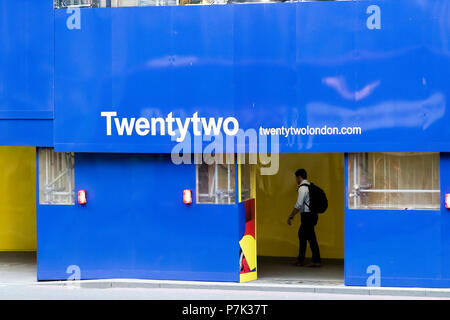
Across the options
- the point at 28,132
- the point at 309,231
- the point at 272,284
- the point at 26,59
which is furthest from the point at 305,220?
the point at 26,59

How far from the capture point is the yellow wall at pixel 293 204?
16531 millimetres

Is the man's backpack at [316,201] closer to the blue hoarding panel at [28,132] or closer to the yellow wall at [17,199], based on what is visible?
the blue hoarding panel at [28,132]

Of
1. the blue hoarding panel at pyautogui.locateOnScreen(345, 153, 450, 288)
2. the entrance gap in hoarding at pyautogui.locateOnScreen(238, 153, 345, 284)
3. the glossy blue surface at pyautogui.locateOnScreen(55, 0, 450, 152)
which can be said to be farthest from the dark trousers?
the glossy blue surface at pyautogui.locateOnScreen(55, 0, 450, 152)

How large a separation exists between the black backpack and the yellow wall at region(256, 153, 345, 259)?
1565 millimetres

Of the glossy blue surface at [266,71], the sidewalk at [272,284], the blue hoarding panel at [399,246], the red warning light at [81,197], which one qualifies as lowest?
the sidewalk at [272,284]

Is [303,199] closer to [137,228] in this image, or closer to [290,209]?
[290,209]

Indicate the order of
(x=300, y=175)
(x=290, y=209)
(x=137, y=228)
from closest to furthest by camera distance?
(x=137, y=228) < (x=300, y=175) < (x=290, y=209)

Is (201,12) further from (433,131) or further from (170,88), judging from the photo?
(433,131)

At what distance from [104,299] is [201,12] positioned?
4.97m

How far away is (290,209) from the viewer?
16844mm

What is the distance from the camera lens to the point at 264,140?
1316 cm

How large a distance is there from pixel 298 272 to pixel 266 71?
3833mm

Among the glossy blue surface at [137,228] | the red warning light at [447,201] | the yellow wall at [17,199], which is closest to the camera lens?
the red warning light at [447,201]

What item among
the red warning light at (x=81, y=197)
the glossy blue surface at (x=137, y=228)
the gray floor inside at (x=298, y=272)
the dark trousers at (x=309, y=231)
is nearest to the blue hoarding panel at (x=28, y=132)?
the glossy blue surface at (x=137, y=228)
